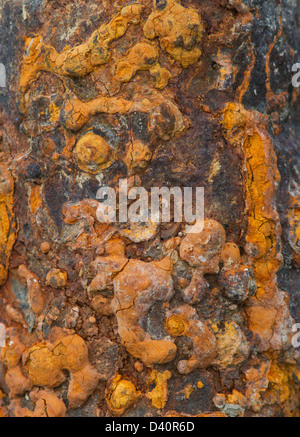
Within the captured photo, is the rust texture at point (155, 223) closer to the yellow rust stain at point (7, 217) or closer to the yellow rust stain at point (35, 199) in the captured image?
the yellow rust stain at point (35, 199)

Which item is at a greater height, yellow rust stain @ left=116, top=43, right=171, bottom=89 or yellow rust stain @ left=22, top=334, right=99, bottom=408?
yellow rust stain @ left=116, top=43, right=171, bottom=89

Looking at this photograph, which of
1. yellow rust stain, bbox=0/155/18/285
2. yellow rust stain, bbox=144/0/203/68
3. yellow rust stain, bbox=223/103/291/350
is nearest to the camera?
yellow rust stain, bbox=144/0/203/68

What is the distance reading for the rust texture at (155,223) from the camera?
172 cm

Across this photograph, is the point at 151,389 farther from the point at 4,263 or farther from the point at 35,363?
the point at 4,263

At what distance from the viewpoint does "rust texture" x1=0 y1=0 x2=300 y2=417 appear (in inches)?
67.6

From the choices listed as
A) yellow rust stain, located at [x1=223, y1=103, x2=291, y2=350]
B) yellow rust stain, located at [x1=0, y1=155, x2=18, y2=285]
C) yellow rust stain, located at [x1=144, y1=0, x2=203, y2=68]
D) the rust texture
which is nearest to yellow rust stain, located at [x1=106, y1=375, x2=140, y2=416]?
the rust texture

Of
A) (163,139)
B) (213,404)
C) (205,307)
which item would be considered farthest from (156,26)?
(213,404)

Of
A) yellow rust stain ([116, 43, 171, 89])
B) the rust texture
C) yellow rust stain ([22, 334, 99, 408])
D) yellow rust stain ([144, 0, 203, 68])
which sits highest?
yellow rust stain ([144, 0, 203, 68])

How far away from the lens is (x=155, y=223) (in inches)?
69.2

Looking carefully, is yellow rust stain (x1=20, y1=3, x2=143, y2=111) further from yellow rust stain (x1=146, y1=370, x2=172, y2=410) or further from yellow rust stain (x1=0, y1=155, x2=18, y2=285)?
yellow rust stain (x1=146, y1=370, x2=172, y2=410)

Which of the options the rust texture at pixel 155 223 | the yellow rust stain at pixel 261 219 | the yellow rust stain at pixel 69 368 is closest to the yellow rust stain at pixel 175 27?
the rust texture at pixel 155 223

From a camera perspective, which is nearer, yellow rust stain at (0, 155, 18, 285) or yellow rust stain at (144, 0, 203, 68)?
yellow rust stain at (144, 0, 203, 68)

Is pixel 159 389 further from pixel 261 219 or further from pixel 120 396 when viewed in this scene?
pixel 261 219

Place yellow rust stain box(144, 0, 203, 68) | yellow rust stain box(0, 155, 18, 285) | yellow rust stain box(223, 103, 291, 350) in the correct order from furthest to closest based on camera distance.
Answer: yellow rust stain box(0, 155, 18, 285) → yellow rust stain box(223, 103, 291, 350) → yellow rust stain box(144, 0, 203, 68)
